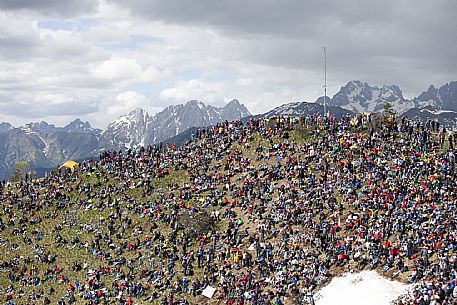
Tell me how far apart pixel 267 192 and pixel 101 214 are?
934 inches

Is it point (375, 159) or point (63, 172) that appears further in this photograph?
point (63, 172)

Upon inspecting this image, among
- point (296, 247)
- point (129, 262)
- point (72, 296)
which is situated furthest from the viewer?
point (129, 262)

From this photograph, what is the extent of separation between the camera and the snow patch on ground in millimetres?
40375

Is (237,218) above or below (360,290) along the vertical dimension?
above

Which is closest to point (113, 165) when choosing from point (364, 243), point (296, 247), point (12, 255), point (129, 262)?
point (12, 255)

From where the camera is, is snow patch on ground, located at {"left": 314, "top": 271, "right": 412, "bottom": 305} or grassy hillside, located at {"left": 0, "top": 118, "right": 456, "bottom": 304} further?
grassy hillside, located at {"left": 0, "top": 118, "right": 456, "bottom": 304}

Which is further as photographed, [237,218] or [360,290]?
[237,218]

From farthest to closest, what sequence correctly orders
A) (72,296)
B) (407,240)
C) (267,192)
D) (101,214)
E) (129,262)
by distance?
(101,214)
(267,192)
(129,262)
(72,296)
(407,240)

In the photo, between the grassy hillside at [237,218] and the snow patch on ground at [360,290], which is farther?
the grassy hillside at [237,218]

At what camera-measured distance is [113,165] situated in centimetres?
8119

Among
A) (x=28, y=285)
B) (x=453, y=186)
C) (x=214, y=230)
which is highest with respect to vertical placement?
(x=453, y=186)

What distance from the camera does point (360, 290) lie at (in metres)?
42.3

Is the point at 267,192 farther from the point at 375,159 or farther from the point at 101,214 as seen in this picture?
the point at 101,214

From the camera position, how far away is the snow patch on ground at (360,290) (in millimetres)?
40375
